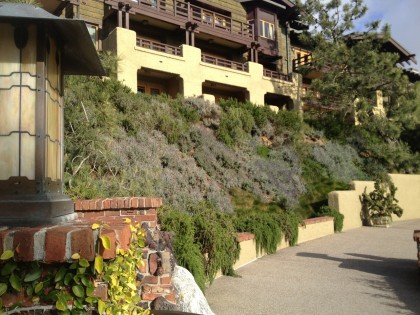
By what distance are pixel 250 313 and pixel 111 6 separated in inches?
727

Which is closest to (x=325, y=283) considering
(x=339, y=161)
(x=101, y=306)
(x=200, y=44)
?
(x=101, y=306)

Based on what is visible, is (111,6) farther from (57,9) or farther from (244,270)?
(244,270)

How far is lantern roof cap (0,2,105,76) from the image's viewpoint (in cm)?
223

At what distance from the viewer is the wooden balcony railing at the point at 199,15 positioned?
23.0 m

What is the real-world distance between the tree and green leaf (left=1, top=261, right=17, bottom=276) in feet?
75.3

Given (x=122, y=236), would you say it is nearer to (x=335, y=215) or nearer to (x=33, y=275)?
(x=33, y=275)

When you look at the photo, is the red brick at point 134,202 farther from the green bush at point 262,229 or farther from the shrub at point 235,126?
the shrub at point 235,126

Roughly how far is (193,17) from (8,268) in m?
24.8

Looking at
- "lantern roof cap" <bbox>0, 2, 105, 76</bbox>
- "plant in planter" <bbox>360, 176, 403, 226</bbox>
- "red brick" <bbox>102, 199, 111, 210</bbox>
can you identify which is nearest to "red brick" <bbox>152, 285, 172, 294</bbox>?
"red brick" <bbox>102, 199, 111, 210</bbox>

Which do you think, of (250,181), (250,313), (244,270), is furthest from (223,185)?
(250,313)

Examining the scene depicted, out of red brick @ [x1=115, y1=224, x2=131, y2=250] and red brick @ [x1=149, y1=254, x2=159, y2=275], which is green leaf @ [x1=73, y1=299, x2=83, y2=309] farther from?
red brick @ [x1=149, y1=254, x2=159, y2=275]

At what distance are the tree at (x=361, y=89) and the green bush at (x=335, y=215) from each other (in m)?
8.62

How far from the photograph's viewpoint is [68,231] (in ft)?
5.59

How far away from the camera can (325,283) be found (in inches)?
312
